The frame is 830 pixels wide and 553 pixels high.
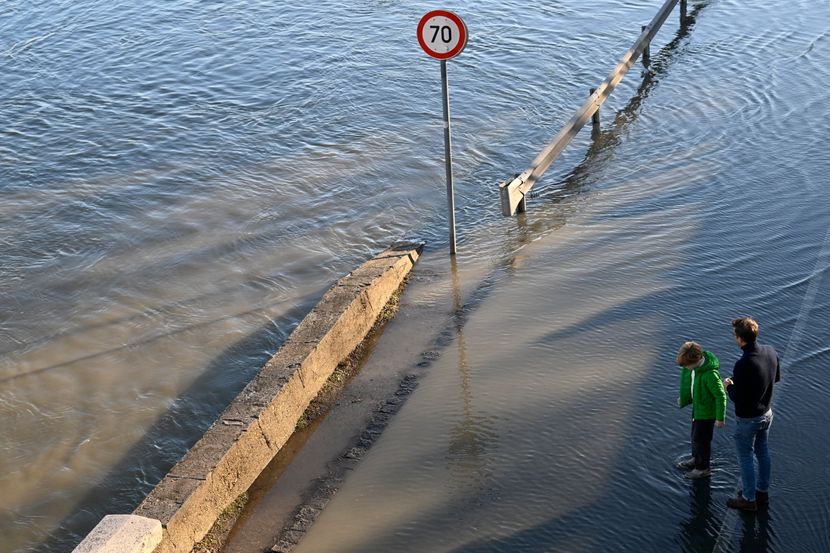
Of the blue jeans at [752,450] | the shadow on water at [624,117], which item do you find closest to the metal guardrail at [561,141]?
the shadow on water at [624,117]

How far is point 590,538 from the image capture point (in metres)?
6.50

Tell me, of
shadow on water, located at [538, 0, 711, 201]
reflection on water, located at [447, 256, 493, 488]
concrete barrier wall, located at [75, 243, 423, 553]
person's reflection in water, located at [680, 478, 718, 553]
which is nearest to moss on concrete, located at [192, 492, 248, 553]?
concrete barrier wall, located at [75, 243, 423, 553]

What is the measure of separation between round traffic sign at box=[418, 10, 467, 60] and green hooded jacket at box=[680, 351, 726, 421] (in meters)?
4.59

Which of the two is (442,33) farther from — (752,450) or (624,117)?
(624,117)

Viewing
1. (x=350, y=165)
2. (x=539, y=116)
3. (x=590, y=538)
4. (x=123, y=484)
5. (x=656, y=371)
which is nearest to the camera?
(x=590, y=538)

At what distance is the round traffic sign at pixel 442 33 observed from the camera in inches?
385

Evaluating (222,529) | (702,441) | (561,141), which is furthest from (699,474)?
(561,141)

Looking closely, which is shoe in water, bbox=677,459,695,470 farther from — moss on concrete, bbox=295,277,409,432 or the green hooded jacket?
moss on concrete, bbox=295,277,409,432

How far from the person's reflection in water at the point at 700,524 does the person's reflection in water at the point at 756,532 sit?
193 millimetres

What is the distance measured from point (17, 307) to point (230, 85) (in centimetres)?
739

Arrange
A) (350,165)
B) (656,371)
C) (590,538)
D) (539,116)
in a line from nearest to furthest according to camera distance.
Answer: (590,538), (656,371), (350,165), (539,116)

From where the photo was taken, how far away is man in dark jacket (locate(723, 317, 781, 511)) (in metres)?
6.36

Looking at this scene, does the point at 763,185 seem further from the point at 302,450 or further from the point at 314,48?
the point at 314,48

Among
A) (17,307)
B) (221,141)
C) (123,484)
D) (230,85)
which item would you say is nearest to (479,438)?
(123,484)
